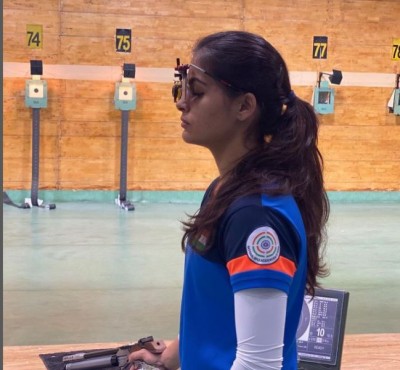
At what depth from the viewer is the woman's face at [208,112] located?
3.78 feet

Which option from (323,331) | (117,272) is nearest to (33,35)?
(117,272)

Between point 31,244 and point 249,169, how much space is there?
192 inches

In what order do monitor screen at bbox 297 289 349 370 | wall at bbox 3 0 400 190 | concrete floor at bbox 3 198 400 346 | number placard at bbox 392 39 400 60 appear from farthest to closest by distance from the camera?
1. number placard at bbox 392 39 400 60
2. wall at bbox 3 0 400 190
3. concrete floor at bbox 3 198 400 346
4. monitor screen at bbox 297 289 349 370

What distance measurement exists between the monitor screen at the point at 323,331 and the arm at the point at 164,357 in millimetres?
517

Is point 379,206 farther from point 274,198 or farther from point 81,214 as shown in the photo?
point 274,198

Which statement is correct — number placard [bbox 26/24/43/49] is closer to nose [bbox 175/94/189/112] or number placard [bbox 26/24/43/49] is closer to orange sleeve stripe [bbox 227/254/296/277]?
nose [bbox 175/94/189/112]

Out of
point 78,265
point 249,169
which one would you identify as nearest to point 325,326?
point 249,169

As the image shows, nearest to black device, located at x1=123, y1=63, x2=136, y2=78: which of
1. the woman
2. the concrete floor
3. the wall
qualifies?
the wall

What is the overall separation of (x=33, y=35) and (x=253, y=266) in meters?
7.17

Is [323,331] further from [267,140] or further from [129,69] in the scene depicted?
[129,69]

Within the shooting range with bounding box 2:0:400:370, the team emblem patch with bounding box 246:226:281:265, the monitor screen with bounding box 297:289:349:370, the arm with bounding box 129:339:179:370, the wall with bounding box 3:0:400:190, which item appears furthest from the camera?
the wall with bounding box 3:0:400:190

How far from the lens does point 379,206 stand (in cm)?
834

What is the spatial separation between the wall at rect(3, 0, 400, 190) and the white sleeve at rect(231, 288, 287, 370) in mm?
6855

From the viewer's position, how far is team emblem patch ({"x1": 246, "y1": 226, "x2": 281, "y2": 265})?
1.03 m
